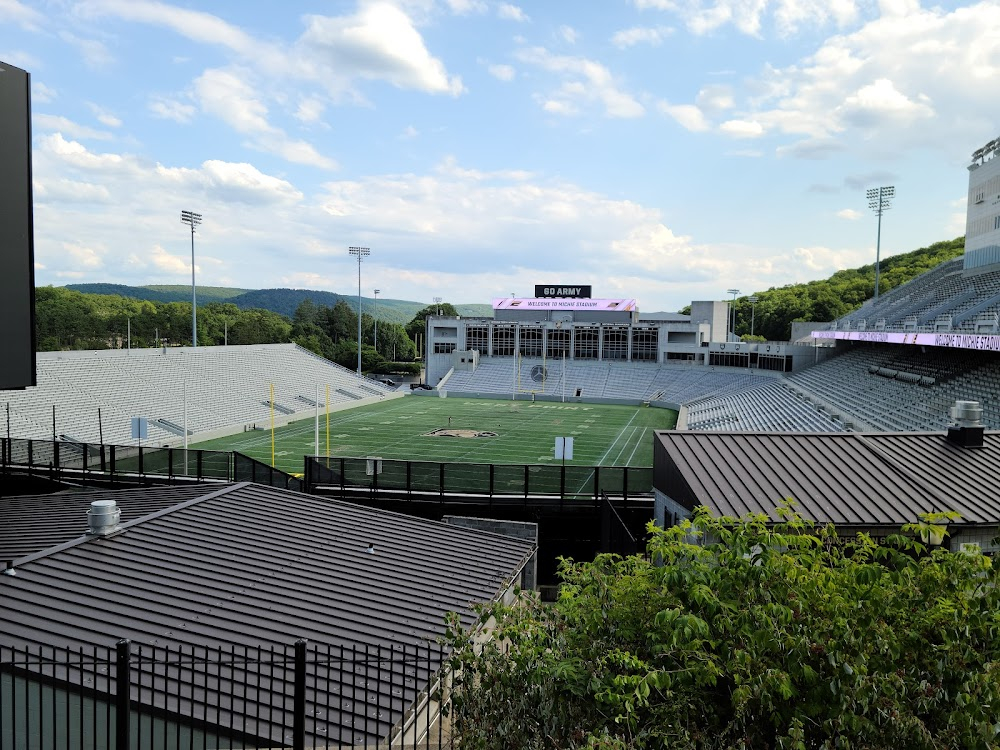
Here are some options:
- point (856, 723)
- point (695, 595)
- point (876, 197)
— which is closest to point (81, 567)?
point (695, 595)

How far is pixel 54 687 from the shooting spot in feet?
23.5

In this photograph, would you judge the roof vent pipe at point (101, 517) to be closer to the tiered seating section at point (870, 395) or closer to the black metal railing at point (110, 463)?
the black metal railing at point (110, 463)

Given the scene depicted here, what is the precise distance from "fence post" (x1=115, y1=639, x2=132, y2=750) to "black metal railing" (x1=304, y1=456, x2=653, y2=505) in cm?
1169

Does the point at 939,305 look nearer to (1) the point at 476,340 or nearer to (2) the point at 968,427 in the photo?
(2) the point at 968,427

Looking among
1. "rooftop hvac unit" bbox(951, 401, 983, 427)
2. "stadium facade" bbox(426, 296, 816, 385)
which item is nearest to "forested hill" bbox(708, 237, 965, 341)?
"stadium facade" bbox(426, 296, 816, 385)

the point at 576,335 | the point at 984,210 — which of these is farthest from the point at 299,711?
the point at 576,335

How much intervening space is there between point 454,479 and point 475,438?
27.0m

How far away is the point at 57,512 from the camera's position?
14.2m

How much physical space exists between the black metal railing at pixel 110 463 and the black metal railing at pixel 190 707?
12607 millimetres

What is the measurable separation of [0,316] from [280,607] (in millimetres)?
5136

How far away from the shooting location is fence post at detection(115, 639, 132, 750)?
272 inches

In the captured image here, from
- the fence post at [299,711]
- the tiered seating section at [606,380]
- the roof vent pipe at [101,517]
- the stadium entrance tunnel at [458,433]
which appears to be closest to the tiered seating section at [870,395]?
the tiered seating section at [606,380]

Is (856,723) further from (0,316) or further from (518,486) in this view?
(518,486)

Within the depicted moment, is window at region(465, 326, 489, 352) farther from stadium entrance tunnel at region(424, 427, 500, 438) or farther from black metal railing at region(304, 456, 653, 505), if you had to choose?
black metal railing at region(304, 456, 653, 505)
